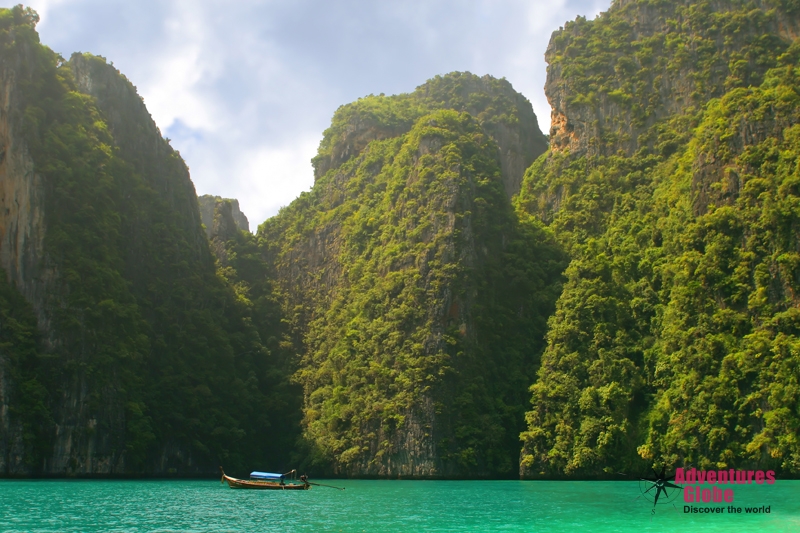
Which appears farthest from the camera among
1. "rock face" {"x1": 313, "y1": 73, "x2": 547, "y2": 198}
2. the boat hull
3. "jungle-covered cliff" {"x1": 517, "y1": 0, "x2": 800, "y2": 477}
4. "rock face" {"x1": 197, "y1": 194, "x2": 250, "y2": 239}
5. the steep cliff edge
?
"rock face" {"x1": 197, "y1": 194, "x2": 250, "y2": 239}

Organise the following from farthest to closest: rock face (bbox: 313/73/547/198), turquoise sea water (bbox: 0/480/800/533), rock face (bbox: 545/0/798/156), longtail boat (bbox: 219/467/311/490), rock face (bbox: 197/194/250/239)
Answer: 1. rock face (bbox: 197/194/250/239)
2. rock face (bbox: 313/73/547/198)
3. rock face (bbox: 545/0/798/156)
4. longtail boat (bbox: 219/467/311/490)
5. turquoise sea water (bbox: 0/480/800/533)

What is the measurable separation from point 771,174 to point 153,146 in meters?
49.7

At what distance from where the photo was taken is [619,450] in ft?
164

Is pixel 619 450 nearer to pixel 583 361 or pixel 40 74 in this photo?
pixel 583 361

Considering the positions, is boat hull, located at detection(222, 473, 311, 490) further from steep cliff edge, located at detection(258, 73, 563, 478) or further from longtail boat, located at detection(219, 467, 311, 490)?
steep cliff edge, located at detection(258, 73, 563, 478)

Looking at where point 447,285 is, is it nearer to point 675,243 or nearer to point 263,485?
point 675,243

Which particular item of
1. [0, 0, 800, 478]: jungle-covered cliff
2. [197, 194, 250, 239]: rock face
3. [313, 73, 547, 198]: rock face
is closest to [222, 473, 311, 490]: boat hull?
[0, 0, 800, 478]: jungle-covered cliff

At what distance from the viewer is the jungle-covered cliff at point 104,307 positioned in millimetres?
49750

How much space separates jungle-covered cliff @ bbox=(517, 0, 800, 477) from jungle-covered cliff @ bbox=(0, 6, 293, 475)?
23.3 meters

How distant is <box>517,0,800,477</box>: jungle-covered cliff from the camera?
47.4m

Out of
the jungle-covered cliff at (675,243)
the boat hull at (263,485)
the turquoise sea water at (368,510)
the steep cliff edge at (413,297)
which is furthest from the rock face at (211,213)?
the turquoise sea water at (368,510)

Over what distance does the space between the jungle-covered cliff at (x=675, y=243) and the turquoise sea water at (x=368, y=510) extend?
7157 millimetres

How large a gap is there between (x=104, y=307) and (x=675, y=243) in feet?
→ 127

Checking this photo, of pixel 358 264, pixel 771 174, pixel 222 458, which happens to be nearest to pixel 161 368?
pixel 222 458
